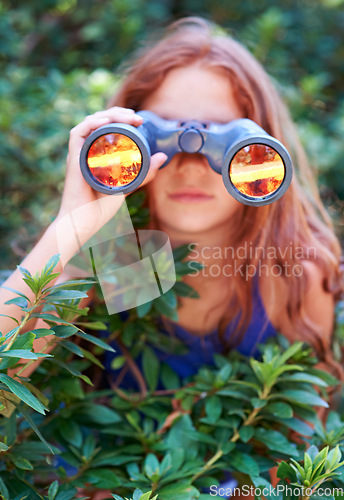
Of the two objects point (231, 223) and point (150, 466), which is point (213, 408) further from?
point (231, 223)

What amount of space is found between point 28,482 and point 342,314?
2.80 feet

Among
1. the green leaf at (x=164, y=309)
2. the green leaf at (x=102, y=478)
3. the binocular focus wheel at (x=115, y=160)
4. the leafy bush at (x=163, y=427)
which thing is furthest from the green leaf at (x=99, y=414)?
the binocular focus wheel at (x=115, y=160)

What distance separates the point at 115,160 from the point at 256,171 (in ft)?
0.77

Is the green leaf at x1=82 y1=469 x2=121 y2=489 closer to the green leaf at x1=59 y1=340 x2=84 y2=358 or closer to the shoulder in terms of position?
the green leaf at x1=59 y1=340 x2=84 y2=358

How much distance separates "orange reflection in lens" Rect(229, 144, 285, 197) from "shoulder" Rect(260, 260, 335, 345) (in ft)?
1.62

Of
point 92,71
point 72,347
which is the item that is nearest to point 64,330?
point 72,347

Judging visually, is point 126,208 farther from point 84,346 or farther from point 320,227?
point 320,227

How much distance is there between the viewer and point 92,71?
2.42m

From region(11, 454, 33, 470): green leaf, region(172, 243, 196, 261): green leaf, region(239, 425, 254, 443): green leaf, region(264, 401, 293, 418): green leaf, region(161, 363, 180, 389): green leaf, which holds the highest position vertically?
region(172, 243, 196, 261): green leaf

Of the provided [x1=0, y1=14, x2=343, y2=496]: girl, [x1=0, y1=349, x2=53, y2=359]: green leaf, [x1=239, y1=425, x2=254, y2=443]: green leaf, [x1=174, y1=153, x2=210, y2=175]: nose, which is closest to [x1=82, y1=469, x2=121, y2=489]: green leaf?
[x1=239, y1=425, x2=254, y2=443]: green leaf

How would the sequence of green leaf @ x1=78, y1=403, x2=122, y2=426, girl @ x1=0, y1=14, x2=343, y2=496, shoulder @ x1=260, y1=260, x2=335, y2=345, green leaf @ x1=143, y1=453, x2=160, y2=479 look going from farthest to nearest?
1. shoulder @ x1=260, y1=260, x2=335, y2=345
2. girl @ x1=0, y1=14, x2=343, y2=496
3. green leaf @ x1=78, y1=403, x2=122, y2=426
4. green leaf @ x1=143, y1=453, x2=160, y2=479

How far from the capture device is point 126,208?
110 centimetres

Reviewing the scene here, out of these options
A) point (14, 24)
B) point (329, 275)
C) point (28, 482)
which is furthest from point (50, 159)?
point (28, 482)

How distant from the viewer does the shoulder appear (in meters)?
1.33
